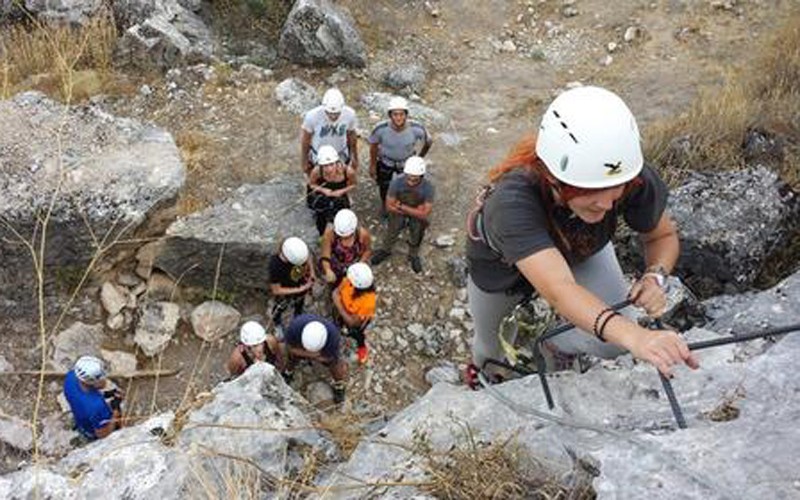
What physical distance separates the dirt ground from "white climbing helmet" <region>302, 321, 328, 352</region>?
0.67 metres

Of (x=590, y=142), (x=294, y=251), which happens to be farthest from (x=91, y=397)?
(x=590, y=142)

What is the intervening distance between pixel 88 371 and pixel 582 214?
3.48 m

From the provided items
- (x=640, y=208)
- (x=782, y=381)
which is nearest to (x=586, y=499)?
(x=782, y=381)

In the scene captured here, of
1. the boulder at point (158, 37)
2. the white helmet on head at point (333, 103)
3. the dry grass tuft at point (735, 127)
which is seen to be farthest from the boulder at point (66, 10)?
the dry grass tuft at point (735, 127)

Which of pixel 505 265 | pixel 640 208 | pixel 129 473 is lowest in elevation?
pixel 129 473

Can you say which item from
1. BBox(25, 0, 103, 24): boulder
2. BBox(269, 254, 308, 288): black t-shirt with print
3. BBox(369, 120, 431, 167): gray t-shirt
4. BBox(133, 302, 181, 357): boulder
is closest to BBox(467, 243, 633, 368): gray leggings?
BBox(269, 254, 308, 288): black t-shirt with print

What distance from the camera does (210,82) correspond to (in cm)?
877

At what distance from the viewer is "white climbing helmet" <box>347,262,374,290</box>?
233 inches

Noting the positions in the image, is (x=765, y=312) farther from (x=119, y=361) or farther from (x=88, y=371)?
(x=119, y=361)

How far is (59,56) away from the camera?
26.8ft

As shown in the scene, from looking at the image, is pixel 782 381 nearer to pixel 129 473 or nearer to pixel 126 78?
pixel 129 473

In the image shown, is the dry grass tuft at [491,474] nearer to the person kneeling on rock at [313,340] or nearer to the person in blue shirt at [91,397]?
the person kneeling on rock at [313,340]

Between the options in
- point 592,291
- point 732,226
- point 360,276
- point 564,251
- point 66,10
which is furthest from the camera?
point 66,10

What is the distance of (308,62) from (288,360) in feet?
15.0
